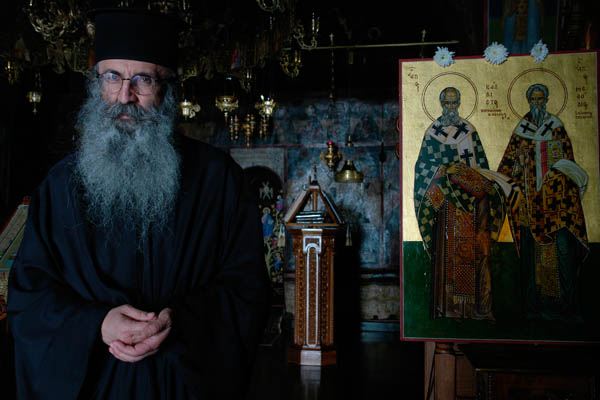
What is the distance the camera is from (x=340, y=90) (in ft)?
30.9

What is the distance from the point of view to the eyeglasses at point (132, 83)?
6.17 ft

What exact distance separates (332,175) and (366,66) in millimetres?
1938

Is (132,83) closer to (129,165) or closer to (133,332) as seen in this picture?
(129,165)

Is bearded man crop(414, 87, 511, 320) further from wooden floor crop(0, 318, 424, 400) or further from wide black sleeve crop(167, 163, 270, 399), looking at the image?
wooden floor crop(0, 318, 424, 400)

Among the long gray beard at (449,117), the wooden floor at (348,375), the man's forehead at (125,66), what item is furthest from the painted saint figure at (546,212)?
the wooden floor at (348,375)

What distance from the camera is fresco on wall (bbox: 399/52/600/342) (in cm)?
274

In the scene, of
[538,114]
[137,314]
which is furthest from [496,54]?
[137,314]

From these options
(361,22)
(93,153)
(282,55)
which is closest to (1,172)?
(282,55)

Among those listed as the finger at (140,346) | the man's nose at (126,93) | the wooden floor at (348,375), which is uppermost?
the man's nose at (126,93)

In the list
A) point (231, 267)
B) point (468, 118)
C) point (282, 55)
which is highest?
point (282, 55)

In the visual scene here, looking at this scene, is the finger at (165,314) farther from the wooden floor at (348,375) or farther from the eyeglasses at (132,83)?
the wooden floor at (348,375)

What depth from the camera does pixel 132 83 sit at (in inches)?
74.6

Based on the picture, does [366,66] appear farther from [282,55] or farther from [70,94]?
[70,94]

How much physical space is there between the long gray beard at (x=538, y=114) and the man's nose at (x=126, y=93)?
2.02 meters
